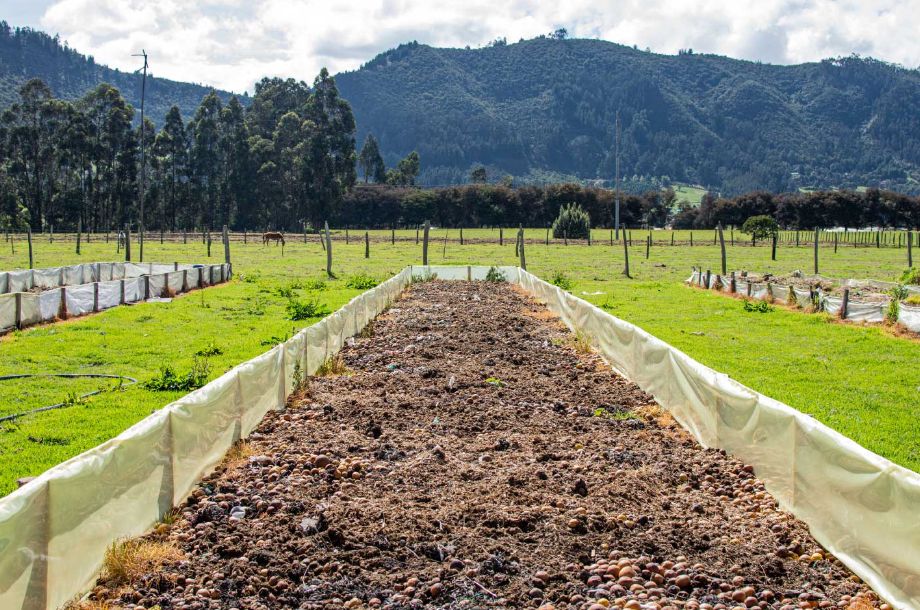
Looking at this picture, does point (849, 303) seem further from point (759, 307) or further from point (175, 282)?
point (175, 282)

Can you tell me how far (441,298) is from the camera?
72.6 ft

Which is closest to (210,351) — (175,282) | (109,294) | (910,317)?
(109,294)

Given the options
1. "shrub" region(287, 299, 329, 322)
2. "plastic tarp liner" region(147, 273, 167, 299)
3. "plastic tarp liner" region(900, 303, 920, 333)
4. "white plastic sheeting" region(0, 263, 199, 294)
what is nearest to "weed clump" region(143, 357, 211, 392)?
"shrub" region(287, 299, 329, 322)

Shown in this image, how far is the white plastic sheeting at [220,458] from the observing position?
160 inches

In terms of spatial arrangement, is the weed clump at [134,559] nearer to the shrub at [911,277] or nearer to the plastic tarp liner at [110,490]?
the plastic tarp liner at [110,490]

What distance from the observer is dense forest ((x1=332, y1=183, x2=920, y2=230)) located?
95875 millimetres

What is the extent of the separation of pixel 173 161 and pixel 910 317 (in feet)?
278

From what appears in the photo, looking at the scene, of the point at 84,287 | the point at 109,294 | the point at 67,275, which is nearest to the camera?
the point at 84,287

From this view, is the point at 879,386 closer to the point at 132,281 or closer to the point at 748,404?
the point at 748,404

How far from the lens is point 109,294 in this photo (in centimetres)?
1825

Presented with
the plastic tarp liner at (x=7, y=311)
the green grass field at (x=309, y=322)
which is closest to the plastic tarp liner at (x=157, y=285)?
the green grass field at (x=309, y=322)

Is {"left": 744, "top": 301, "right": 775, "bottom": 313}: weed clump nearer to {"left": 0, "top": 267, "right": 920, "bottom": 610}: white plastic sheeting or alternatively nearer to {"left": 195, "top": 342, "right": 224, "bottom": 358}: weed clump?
{"left": 0, "top": 267, "right": 920, "bottom": 610}: white plastic sheeting

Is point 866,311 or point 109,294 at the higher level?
point 109,294

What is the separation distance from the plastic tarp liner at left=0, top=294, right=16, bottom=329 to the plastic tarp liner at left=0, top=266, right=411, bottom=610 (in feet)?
27.2
